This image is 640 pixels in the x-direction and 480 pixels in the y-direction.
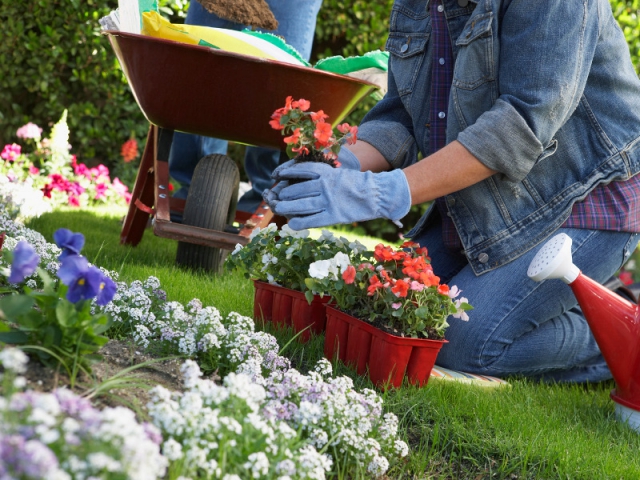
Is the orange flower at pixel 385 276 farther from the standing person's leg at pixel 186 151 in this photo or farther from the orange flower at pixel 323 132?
the standing person's leg at pixel 186 151

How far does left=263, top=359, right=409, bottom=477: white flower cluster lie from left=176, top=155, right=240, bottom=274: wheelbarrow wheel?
1.35 metres

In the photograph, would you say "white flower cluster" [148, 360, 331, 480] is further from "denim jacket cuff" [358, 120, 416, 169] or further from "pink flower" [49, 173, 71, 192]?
"pink flower" [49, 173, 71, 192]

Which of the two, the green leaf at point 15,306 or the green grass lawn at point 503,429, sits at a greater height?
the green leaf at point 15,306

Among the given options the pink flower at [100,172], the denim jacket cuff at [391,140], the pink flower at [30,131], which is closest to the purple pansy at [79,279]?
the denim jacket cuff at [391,140]

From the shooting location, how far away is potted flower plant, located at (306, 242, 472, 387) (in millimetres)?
1616

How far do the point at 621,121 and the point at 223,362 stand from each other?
137cm

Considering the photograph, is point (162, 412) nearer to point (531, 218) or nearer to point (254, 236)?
point (254, 236)

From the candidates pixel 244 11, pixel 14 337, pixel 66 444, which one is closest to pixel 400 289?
pixel 14 337

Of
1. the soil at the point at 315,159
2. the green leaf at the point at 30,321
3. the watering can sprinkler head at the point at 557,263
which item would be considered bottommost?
the green leaf at the point at 30,321

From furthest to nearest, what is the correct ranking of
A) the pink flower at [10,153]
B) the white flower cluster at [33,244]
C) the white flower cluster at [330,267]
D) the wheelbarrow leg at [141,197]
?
the pink flower at [10,153] → the wheelbarrow leg at [141,197] → the white flower cluster at [33,244] → the white flower cluster at [330,267]

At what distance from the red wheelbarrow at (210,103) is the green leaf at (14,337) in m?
1.29

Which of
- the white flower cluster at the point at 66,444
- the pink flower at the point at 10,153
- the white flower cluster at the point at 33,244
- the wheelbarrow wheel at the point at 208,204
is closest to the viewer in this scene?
the white flower cluster at the point at 66,444

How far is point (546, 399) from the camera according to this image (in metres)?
1.89

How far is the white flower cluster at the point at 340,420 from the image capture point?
1.21 metres
